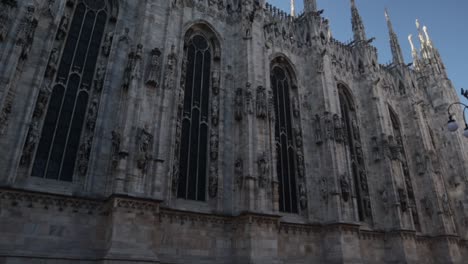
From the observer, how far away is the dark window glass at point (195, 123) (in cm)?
1588

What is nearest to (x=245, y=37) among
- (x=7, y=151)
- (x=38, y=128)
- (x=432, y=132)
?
(x=38, y=128)

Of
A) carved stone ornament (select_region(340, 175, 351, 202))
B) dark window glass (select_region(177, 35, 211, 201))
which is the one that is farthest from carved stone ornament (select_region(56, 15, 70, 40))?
carved stone ornament (select_region(340, 175, 351, 202))

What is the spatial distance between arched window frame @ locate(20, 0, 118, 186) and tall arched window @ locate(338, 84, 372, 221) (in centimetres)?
1534

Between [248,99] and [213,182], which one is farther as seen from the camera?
[248,99]

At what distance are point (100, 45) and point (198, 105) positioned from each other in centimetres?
547

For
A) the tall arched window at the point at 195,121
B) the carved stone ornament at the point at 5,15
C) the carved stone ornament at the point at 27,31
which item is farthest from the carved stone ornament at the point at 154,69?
the carved stone ornament at the point at 5,15

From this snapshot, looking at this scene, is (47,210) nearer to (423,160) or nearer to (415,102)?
(423,160)

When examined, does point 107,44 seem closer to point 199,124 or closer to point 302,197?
point 199,124

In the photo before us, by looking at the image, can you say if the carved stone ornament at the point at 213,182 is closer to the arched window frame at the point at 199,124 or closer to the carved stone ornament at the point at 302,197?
the arched window frame at the point at 199,124

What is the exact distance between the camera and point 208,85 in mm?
18547

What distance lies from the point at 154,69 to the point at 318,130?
10.9 meters

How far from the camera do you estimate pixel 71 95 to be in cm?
1434

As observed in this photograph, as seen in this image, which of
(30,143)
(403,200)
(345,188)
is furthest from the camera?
(403,200)

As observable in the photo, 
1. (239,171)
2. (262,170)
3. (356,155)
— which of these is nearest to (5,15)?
(239,171)
